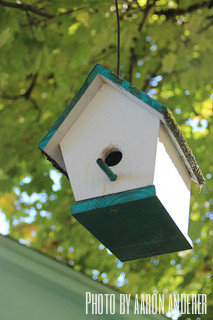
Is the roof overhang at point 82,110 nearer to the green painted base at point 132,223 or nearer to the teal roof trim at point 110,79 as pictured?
the teal roof trim at point 110,79

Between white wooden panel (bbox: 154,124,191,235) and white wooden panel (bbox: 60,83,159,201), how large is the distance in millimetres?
56

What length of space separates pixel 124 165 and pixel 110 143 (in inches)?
6.5

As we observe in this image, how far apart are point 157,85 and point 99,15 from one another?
3.05 ft

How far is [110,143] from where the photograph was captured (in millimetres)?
2096

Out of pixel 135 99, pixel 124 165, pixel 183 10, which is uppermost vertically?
pixel 183 10

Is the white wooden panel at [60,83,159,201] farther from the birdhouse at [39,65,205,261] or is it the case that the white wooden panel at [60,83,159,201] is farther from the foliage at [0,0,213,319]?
the foliage at [0,0,213,319]

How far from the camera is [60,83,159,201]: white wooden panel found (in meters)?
1.94

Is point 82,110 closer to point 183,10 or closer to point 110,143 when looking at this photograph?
point 110,143

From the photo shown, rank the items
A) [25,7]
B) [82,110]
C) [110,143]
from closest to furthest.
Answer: [110,143] < [82,110] < [25,7]

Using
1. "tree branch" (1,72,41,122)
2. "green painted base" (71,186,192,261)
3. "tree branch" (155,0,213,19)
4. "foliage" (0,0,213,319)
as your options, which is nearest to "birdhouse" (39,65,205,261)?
"green painted base" (71,186,192,261)

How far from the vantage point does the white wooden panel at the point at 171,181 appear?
1944 millimetres

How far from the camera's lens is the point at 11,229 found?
Result: 5.82m

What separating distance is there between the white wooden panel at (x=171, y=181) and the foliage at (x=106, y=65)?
146 cm

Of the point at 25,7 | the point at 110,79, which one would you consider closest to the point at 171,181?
the point at 110,79
